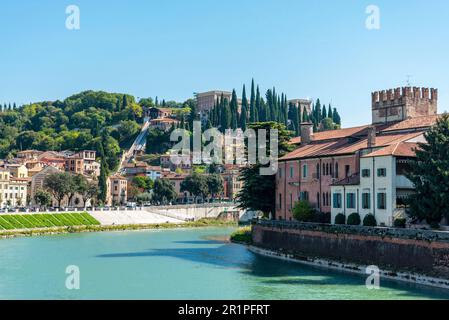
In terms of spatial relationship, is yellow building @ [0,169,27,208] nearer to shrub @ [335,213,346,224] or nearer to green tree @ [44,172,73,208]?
green tree @ [44,172,73,208]

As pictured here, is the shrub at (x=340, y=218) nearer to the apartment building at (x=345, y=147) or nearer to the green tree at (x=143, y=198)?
the apartment building at (x=345, y=147)

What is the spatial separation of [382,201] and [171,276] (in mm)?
13469

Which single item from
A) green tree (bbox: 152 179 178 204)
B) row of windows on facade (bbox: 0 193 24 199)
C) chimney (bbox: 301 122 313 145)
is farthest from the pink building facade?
green tree (bbox: 152 179 178 204)

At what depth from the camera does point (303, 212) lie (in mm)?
48344

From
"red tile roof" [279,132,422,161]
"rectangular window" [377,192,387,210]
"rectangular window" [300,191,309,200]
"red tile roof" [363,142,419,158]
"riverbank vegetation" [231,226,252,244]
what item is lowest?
"riverbank vegetation" [231,226,252,244]

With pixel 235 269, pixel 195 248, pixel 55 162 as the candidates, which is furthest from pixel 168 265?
pixel 55 162

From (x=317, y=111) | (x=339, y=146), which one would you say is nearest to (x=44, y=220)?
(x=339, y=146)

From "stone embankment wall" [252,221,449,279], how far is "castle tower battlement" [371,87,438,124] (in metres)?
12.9

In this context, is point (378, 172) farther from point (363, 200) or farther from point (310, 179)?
point (310, 179)

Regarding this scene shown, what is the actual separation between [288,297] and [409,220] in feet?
39.7

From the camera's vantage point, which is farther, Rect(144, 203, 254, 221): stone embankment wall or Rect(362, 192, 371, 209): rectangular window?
Rect(144, 203, 254, 221): stone embankment wall

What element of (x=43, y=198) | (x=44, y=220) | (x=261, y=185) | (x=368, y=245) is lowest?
(x=368, y=245)

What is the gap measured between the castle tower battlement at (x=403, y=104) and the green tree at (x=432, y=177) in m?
14.7

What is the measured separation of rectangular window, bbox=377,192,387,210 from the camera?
3934cm
